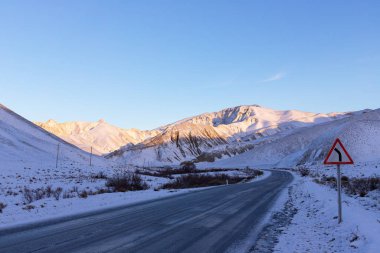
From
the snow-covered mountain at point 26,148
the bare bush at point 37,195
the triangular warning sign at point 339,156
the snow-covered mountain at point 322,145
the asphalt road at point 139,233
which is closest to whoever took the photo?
the asphalt road at point 139,233

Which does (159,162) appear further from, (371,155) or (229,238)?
(229,238)

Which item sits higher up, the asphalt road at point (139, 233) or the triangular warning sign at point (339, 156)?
the triangular warning sign at point (339, 156)

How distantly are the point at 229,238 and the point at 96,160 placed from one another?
9415 centimetres

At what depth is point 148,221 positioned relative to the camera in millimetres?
11727

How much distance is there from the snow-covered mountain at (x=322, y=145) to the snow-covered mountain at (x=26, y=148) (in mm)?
61073

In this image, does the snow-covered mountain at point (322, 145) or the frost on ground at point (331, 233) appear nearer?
→ the frost on ground at point (331, 233)

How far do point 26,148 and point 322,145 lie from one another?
263 ft

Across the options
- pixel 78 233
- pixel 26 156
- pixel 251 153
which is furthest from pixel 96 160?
pixel 78 233

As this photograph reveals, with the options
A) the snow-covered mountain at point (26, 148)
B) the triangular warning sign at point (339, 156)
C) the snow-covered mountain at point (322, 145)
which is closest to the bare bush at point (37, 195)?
the triangular warning sign at point (339, 156)

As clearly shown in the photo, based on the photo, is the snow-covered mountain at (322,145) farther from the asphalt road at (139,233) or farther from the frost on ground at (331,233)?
the asphalt road at (139,233)

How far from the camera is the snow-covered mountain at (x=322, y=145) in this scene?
89.2 metres

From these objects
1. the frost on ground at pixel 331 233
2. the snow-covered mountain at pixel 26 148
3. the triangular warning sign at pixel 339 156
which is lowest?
the frost on ground at pixel 331 233

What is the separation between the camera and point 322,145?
345 ft

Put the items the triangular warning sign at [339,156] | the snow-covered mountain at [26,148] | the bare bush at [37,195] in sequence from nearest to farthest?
1. the triangular warning sign at [339,156]
2. the bare bush at [37,195]
3. the snow-covered mountain at [26,148]
